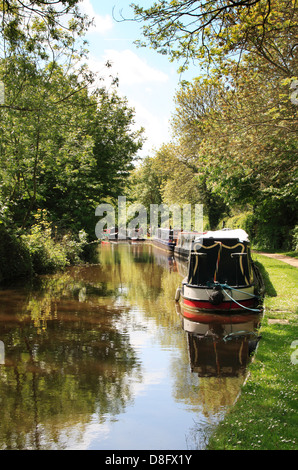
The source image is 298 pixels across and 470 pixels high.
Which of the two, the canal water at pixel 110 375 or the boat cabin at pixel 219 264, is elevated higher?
the boat cabin at pixel 219 264

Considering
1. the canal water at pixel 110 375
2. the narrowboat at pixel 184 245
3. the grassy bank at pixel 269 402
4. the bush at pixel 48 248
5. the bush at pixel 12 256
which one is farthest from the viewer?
the narrowboat at pixel 184 245

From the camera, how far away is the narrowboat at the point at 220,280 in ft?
38.8

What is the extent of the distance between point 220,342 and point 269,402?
4230 millimetres

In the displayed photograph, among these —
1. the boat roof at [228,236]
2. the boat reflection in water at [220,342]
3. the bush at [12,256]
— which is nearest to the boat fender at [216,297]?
the boat reflection in water at [220,342]

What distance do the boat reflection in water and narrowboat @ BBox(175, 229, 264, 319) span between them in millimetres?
286

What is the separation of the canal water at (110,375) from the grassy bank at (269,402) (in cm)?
44

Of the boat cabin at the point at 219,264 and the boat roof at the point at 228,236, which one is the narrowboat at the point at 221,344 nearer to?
the boat cabin at the point at 219,264

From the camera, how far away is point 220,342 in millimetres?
9359

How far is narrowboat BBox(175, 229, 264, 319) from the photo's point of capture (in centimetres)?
1184

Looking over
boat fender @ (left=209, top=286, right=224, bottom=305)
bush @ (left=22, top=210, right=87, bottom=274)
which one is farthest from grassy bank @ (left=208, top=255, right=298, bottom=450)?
→ bush @ (left=22, top=210, right=87, bottom=274)

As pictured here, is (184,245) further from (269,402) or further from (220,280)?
(269,402)

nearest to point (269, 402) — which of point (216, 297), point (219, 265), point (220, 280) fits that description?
point (216, 297)

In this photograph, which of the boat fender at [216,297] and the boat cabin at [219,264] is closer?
the boat fender at [216,297]

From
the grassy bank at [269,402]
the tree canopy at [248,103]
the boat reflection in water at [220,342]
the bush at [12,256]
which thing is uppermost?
the tree canopy at [248,103]
